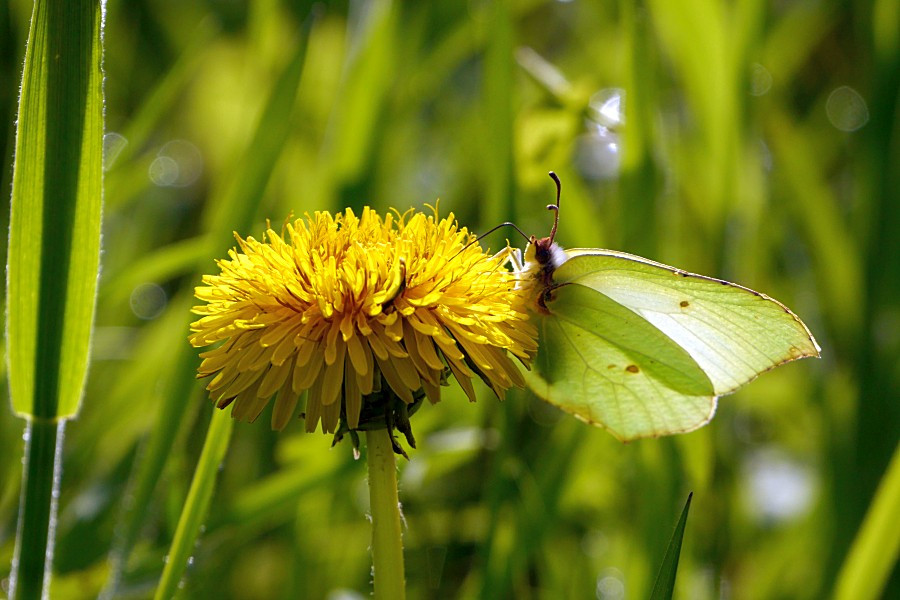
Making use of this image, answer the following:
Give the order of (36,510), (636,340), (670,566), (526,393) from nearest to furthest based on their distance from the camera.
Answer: (670,566) < (36,510) < (636,340) < (526,393)

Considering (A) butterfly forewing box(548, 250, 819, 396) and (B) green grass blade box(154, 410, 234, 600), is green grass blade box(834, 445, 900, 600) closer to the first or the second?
(A) butterfly forewing box(548, 250, 819, 396)

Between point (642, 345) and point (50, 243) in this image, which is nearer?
point (50, 243)

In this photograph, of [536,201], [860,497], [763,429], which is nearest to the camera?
[860,497]

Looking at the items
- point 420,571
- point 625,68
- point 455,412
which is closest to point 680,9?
point 625,68

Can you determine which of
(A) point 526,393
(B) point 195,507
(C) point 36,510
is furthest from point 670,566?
(A) point 526,393

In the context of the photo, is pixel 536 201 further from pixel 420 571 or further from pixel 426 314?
pixel 426 314

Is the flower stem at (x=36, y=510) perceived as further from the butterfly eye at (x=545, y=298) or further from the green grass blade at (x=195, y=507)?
the butterfly eye at (x=545, y=298)

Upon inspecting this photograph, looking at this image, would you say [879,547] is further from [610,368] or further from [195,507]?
[195,507]
